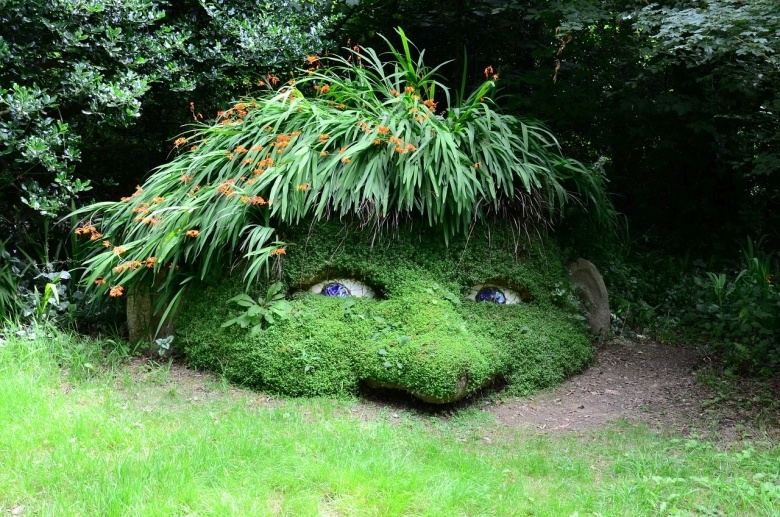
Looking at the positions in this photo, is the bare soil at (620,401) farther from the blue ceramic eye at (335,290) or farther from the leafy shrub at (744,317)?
the blue ceramic eye at (335,290)

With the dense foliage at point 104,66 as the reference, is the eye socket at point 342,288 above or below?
below

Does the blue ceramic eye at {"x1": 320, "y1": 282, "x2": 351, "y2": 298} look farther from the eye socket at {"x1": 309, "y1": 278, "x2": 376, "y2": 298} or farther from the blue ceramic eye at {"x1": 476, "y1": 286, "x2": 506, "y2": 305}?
the blue ceramic eye at {"x1": 476, "y1": 286, "x2": 506, "y2": 305}

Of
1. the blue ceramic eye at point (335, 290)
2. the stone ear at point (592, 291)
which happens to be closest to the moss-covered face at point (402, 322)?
the blue ceramic eye at point (335, 290)

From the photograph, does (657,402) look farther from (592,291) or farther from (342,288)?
(342,288)

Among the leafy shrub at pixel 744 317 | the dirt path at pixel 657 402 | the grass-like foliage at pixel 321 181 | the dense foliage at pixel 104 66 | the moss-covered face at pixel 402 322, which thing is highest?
the dense foliage at pixel 104 66

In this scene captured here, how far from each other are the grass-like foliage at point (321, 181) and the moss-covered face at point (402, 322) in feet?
0.69

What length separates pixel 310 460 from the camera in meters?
3.26

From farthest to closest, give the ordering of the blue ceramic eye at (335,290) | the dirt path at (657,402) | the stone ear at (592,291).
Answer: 1. the stone ear at (592,291)
2. the blue ceramic eye at (335,290)
3. the dirt path at (657,402)

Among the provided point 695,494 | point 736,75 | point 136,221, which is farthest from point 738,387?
point 136,221

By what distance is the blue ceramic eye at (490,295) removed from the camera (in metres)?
4.86

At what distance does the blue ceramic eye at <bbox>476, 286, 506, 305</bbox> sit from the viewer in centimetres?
486

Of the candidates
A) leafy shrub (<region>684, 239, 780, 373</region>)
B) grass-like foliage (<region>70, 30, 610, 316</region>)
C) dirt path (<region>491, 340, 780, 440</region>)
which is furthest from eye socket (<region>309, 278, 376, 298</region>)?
leafy shrub (<region>684, 239, 780, 373</region>)

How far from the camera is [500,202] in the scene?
16.0 ft

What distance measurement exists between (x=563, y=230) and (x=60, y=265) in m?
3.92
